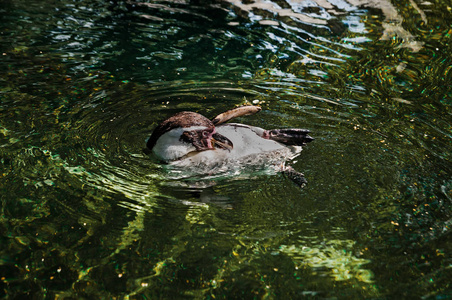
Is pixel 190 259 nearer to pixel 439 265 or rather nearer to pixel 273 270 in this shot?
pixel 273 270

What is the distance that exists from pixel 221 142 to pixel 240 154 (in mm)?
181

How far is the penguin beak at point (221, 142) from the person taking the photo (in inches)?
146

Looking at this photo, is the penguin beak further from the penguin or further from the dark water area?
the dark water area

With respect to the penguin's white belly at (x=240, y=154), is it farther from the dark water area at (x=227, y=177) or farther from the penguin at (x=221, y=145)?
the dark water area at (x=227, y=177)

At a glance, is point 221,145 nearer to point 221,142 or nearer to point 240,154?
point 221,142

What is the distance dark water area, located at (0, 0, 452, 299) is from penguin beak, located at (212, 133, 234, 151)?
29 centimetres

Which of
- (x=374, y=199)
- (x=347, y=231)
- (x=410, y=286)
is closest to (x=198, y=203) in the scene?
(x=347, y=231)

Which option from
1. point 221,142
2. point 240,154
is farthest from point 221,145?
point 240,154

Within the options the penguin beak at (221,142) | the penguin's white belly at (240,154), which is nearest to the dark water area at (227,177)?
the penguin's white belly at (240,154)

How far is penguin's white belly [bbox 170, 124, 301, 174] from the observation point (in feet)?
11.8

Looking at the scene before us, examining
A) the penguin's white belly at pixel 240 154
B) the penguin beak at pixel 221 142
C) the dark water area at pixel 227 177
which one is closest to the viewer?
the dark water area at pixel 227 177

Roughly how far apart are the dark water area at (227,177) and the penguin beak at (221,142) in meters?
0.29

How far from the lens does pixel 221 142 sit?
3.73 m

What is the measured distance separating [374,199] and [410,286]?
771 millimetres
